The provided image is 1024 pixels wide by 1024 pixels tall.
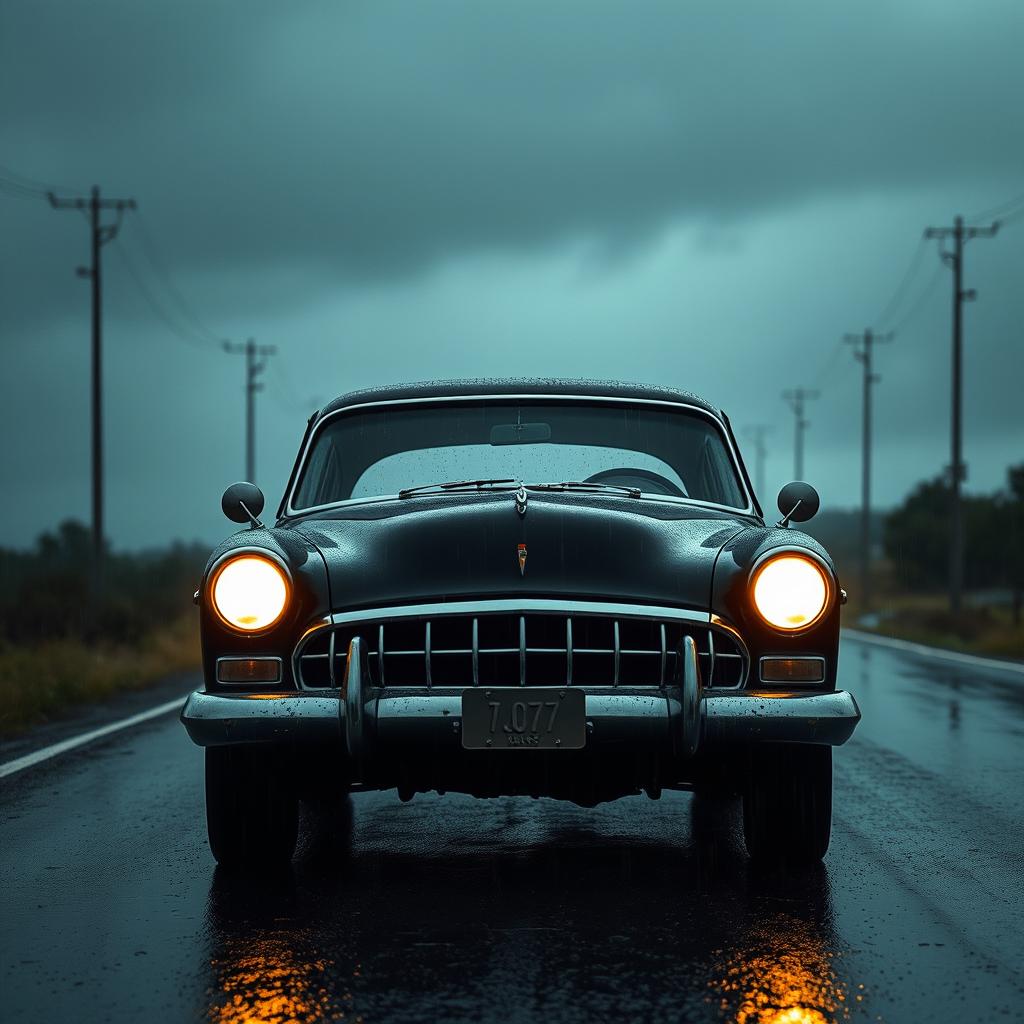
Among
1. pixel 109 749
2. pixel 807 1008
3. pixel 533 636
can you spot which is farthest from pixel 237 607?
pixel 109 749

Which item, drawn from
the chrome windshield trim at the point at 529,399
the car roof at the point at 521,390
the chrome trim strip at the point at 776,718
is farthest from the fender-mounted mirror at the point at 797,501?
the chrome trim strip at the point at 776,718

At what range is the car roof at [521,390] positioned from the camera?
21.8 ft

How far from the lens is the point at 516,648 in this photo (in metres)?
4.98

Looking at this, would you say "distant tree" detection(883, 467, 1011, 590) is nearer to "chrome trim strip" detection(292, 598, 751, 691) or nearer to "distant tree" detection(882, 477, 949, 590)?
"distant tree" detection(882, 477, 949, 590)

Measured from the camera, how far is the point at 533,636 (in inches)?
197

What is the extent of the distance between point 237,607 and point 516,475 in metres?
1.60

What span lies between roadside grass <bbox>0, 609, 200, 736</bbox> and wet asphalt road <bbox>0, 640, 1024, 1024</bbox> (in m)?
5.12

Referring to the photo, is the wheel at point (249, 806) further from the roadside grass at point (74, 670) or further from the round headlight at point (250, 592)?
the roadside grass at point (74, 670)

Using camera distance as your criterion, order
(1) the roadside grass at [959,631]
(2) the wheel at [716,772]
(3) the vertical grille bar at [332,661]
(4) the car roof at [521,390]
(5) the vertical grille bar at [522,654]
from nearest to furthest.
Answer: (5) the vertical grille bar at [522,654] → (3) the vertical grille bar at [332,661] → (2) the wheel at [716,772] → (4) the car roof at [521,390] → (1) the roadside grass at [959,631]

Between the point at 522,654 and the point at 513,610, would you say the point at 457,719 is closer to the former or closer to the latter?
the point at 522,654

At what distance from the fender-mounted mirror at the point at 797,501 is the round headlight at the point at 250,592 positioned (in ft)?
6.73

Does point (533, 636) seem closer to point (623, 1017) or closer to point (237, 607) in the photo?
point (237, 607)

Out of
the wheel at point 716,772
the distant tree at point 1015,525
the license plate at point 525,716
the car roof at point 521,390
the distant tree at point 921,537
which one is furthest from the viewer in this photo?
the distant tree at point 921,537

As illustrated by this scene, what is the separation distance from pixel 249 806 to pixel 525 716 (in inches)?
44.9
